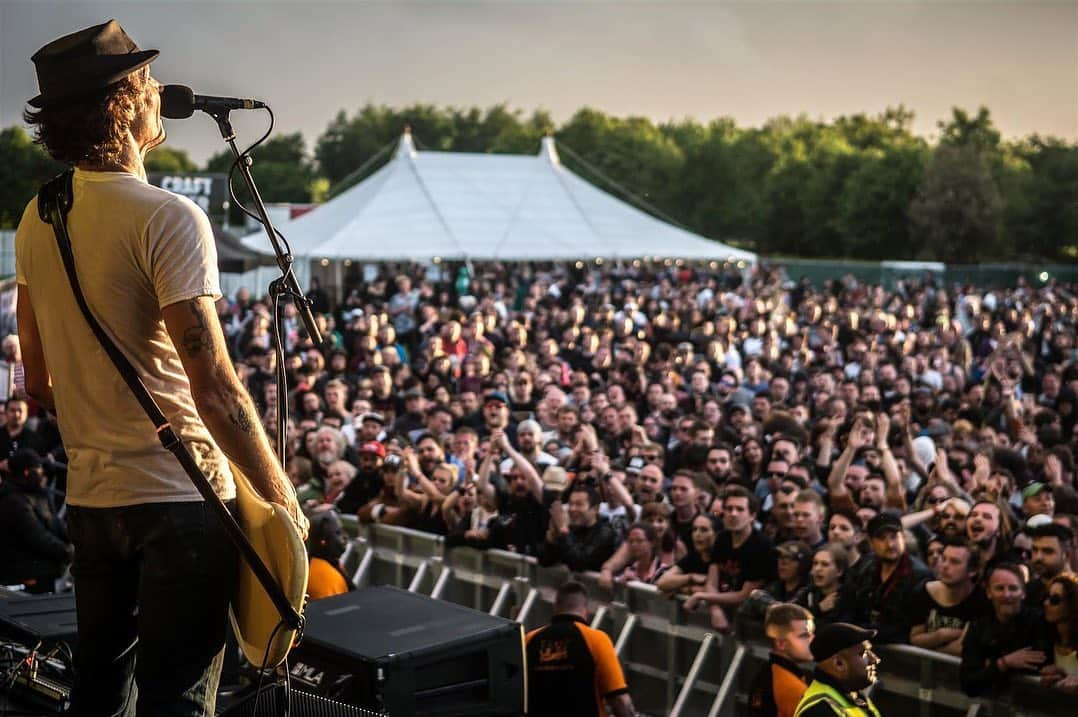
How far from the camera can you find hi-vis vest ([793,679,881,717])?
4.44 meters

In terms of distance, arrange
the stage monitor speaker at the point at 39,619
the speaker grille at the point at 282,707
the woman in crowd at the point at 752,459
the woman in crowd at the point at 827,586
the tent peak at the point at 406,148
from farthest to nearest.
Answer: the tent peak at the point at 406,148 → the woman in crowd at the point at 752,459 → the woman in crowd at the point at 827,586 → the stage monitor speaker at the point at 39,619 → the speaker grille at the point at 282,707

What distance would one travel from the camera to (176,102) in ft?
7.72

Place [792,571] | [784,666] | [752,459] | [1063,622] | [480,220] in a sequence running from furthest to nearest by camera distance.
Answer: [480,220]
[752,459]
[792,571]
[784,666]
[1063,622]

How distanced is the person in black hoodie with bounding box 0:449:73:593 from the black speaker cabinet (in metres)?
3.54

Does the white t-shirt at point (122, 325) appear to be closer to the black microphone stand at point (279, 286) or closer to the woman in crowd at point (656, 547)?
the black microphone stand at point (279, 286)

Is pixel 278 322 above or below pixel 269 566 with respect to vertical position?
above

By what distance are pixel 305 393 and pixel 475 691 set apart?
871 centimetres

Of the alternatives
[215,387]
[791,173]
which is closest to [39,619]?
[215,387]

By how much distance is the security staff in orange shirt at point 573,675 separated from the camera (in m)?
5.26

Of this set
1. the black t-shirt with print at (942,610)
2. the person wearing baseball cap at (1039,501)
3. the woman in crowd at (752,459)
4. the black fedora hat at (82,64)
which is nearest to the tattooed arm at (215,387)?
the black fedora hat at (82,64)

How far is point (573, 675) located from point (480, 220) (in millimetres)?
21215

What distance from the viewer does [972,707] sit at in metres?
4.93

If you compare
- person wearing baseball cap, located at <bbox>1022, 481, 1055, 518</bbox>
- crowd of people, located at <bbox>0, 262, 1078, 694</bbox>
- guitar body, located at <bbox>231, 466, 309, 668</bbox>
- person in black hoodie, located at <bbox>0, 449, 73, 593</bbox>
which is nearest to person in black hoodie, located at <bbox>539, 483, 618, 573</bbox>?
crowd of people, located at <bbox>0, 262, 1078, 694</bbox>

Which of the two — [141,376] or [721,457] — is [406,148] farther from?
[141,376]
